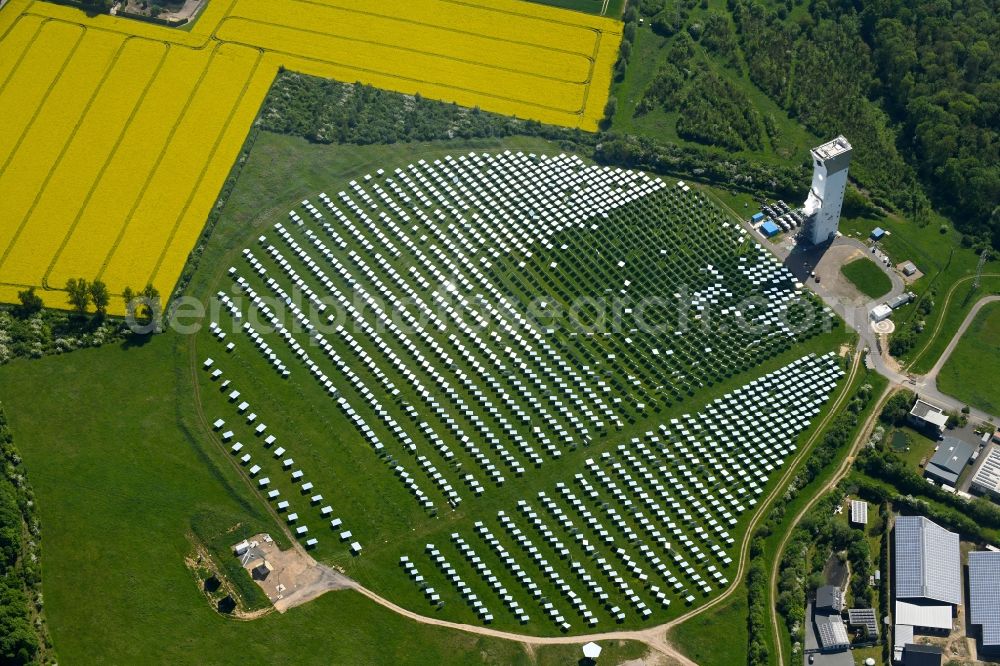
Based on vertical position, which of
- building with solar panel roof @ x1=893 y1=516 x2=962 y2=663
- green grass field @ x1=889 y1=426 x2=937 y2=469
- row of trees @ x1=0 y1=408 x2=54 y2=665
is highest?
green grass field @ x1=889 y1=426 x2=937 y2=469

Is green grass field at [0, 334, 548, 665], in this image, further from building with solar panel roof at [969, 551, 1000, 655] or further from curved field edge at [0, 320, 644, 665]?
building with solar panel roof at [969, 551, 1000, 655]

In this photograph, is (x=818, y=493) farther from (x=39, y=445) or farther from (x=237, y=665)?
(x=39, y=445)

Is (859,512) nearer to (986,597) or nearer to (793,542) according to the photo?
(793,542)

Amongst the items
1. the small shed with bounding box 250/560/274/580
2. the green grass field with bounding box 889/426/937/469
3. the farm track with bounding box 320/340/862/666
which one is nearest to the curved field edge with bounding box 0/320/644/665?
the farm track with bounding box 320/340/862/666

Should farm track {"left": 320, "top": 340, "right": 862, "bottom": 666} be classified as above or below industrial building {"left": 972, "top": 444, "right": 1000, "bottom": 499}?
below

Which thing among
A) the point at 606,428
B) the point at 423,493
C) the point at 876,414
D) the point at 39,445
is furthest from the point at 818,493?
the point at 39,445

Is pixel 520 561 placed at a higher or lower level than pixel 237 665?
higher

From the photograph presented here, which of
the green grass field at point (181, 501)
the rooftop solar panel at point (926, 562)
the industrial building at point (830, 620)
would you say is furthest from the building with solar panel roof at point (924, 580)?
the green grass field at point (181, 501)

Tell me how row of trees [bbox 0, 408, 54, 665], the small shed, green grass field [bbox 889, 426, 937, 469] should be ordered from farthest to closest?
1. green grass field [bbox 889, 426, 937, 469]
2. the small shed
3. row of trees [bbox 0, 408, 54, 665]
